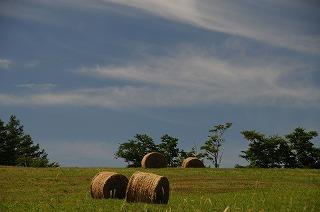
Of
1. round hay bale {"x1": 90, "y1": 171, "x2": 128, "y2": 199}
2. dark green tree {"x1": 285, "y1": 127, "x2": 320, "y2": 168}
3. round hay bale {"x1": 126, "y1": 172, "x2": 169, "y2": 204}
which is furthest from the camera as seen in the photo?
dark green tree {"x1": 285, "y1": 127, "x2": 320, "y2": 168}

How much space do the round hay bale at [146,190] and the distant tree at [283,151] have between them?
62.5 m

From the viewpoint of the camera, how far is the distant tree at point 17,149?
87500mm

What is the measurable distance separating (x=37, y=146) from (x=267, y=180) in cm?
6922

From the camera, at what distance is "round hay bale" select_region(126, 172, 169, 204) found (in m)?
21.0

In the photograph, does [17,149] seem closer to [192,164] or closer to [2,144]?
[2,144]

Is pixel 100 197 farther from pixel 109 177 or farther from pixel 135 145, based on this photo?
pixel 135 145

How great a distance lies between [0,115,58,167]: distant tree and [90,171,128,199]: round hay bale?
61.5 meters

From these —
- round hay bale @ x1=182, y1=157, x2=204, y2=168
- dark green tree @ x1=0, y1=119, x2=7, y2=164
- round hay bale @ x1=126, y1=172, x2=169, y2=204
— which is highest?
dark green tree @ x1=0, y1=119, x2=7, y2=164

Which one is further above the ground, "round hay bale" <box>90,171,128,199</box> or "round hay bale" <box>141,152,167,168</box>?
"round hay bale" <box>141,152,167,168</box>

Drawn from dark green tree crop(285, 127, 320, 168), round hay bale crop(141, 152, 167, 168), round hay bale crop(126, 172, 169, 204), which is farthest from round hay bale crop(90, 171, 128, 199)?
dark green tree crop(285, 127, 320, 168)

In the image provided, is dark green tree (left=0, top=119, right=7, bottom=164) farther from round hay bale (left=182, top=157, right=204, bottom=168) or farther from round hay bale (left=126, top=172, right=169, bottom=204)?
round hay bale (left=126, top=172, right=169, bottom=204)

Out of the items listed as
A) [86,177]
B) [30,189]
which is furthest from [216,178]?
[30,189]

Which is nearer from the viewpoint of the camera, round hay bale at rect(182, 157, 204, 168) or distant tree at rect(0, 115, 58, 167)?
round hay bale at rect(182, 157, 204, 168)

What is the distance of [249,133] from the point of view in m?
85.4
